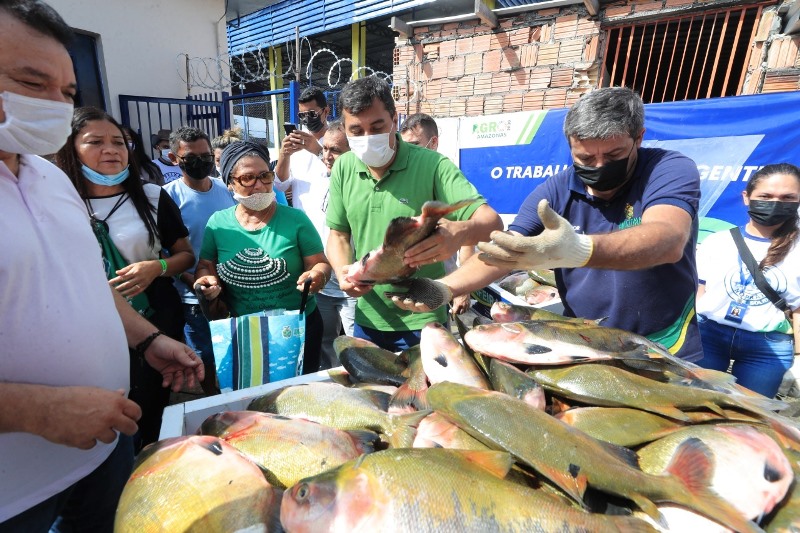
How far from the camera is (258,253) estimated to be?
8.24 ft

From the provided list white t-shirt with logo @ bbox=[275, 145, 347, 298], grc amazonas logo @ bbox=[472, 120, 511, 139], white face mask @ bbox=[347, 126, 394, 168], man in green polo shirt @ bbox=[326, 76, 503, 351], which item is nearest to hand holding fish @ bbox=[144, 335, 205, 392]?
man in green polo shirt @ bbox=[326, 76, 503, 351]

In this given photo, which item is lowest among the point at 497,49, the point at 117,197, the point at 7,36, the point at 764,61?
the point at 117,197

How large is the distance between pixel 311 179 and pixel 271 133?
1034 cm

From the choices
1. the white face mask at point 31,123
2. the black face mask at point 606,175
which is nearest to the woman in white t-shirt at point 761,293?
the black face mask at point 606,175

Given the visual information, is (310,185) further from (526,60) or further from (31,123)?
(526,60)

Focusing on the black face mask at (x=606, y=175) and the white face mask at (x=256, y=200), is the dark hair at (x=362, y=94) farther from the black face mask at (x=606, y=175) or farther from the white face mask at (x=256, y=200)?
the black face mask at (x=606, y=175)

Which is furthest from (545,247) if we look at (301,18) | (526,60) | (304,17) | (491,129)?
(301,18)

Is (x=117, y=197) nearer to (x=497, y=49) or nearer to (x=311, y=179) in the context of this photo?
(x=311, y=179)

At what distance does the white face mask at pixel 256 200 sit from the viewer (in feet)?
8.38

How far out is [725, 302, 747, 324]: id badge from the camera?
2.84m

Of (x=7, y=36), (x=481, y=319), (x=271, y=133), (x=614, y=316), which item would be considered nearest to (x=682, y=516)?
(x=481, y=319)

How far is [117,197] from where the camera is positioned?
7.89 ft

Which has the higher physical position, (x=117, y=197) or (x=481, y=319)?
(x=117, y=197)

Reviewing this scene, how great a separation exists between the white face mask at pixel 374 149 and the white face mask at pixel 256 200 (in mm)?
624
